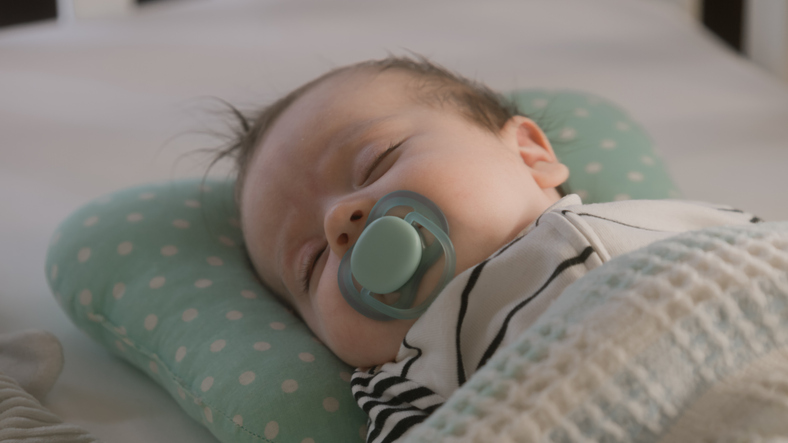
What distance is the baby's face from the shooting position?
0.72 metres

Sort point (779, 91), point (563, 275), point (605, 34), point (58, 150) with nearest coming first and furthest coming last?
1. point (563, 275)
2. point (58, 150)
3. point (779, 91)
4. point (605, 34)

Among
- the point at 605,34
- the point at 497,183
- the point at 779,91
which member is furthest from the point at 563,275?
the point at 605,34

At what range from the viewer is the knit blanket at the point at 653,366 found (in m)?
0.44

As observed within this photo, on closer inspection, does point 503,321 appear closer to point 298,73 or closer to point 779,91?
point 298,73

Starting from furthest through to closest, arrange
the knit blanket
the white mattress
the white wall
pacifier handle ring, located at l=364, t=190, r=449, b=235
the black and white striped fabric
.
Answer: the white wall < the white mattress < pacifier handle ring, located at l=364, t=190, r=449, b=235 < the black and white striped fabric < the knit blanket

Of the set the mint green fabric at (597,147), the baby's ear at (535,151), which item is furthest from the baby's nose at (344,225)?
the mint green fabric at (597,147)

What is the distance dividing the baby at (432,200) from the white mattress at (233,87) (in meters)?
0.24

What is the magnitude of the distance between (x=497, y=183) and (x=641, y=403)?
345 millimetres

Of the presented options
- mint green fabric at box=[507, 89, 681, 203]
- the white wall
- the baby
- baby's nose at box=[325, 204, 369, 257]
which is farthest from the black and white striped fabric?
the white wall

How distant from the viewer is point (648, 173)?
1.15 meters

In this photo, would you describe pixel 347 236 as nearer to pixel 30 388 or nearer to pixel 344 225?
pixel 344 225

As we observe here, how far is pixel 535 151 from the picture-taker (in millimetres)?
921

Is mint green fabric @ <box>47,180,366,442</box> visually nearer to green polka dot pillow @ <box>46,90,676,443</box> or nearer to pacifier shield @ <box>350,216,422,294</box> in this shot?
green polka dot pillow @ <box>46,90,676,443</box>

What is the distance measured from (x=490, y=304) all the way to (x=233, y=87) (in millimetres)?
1140
